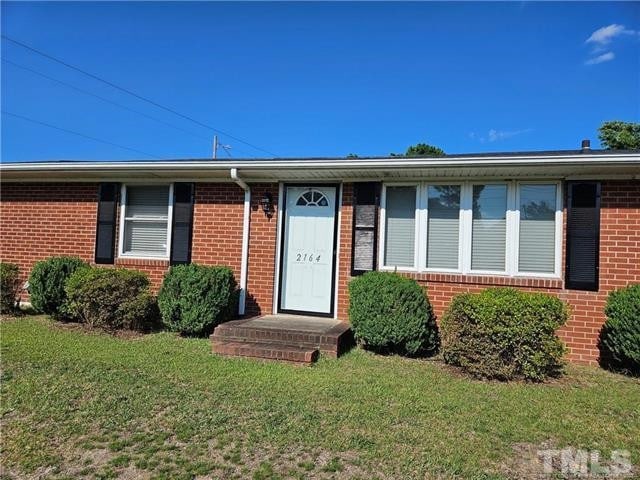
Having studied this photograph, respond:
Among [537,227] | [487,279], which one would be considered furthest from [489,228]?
[487,279]

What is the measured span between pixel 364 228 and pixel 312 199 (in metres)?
1.06

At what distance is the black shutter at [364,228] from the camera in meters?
7.07

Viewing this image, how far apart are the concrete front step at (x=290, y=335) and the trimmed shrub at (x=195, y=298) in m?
0.44

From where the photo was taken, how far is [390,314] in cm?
599

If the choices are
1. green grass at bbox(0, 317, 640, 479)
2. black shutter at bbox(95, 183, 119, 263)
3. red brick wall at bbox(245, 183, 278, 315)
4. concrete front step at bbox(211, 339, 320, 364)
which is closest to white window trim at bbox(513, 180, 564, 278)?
green grass at bbox(0, 317, 640, 479)

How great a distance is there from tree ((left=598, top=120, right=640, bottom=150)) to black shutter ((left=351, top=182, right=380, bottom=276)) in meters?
21.1

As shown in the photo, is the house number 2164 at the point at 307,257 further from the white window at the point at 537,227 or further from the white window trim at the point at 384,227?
the white window at the point at 537,227

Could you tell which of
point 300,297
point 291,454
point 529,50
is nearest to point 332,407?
→ point 291,454

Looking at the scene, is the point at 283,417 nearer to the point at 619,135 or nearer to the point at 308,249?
the point at 308,249

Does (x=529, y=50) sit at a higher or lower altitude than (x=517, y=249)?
higher

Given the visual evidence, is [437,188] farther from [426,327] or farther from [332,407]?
[332,407]

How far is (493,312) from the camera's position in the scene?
5.12 m

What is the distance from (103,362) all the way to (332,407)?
292 centimetres

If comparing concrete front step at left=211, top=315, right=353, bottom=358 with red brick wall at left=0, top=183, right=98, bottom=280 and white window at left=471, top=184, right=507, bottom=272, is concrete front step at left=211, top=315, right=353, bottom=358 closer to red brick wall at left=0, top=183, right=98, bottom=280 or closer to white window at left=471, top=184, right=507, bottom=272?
white window at left=471, top=184, right=507, bottom=272
